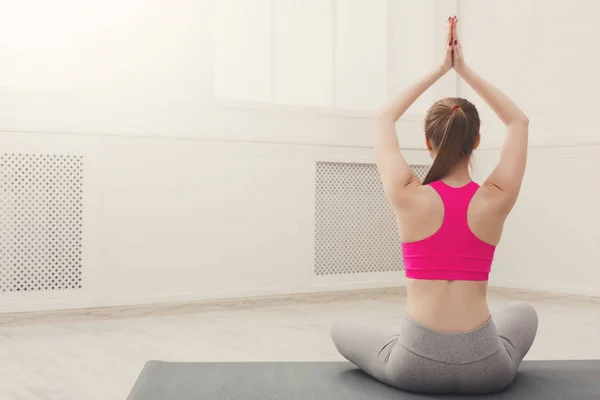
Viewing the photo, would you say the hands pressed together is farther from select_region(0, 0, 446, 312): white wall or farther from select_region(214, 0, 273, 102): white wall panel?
select_region(214, 0, 273, 102): white wall panel

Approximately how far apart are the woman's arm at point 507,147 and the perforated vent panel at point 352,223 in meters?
2.43

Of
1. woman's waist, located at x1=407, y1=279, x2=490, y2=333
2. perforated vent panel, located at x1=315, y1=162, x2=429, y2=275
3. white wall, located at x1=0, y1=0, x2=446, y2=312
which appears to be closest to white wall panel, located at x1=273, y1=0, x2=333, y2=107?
white wall, located at x1=0, y1=0, x2=446, y2=312

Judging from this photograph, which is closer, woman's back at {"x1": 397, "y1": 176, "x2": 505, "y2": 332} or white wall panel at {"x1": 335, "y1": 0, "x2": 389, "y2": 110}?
woman's back at {"x1": 397, "y1": 176, "x2": 505, "y2": 332}

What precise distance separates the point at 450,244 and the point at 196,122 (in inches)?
93.4

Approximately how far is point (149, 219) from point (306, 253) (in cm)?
95

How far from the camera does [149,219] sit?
3545 mm

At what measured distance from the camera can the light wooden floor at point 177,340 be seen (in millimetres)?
2209

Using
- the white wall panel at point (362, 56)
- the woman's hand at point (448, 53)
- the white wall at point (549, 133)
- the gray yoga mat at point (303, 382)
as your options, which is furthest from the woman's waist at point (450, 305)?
the white wall panel at point (362, 56)

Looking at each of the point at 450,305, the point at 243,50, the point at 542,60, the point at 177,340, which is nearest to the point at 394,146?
the point at 450,305

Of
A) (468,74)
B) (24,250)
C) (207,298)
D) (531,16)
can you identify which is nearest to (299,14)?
(531,16)

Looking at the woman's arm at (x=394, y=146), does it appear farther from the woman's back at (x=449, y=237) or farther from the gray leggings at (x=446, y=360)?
the gray leggings at (x=446, y=360)

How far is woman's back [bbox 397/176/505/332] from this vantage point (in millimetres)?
1500

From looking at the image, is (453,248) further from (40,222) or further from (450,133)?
(40,222)

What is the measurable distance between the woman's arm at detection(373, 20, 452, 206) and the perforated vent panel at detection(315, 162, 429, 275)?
2.41m
